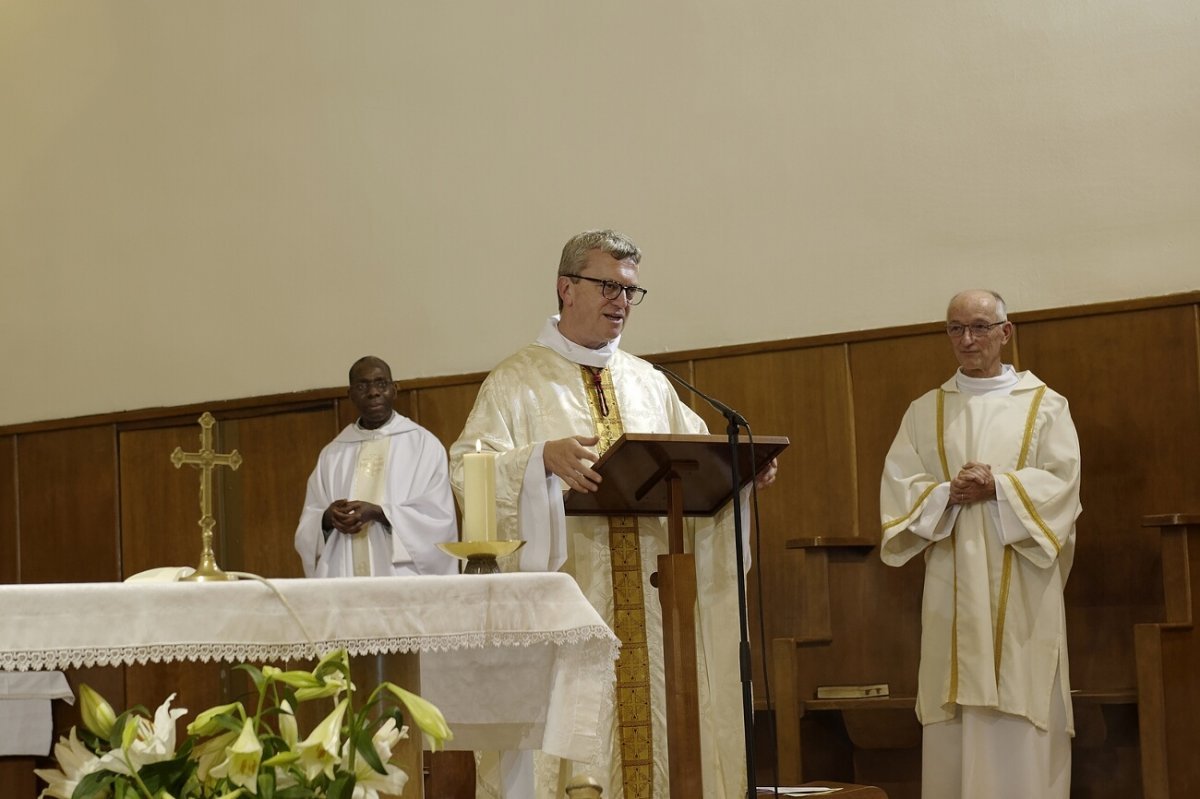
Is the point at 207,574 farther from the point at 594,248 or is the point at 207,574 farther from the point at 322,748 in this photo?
the point at 594,248

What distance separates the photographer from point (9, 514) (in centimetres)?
915

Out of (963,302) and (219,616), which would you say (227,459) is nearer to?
(219,616)

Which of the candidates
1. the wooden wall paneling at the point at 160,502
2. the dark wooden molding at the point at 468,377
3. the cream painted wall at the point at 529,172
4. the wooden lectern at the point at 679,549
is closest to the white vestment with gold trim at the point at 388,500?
the dark wooden molding at the point at 468,377

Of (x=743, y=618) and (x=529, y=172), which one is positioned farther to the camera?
(x=529, y=172)

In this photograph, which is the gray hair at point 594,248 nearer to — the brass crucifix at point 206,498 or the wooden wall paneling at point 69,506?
the brass crucifix at point 206,498

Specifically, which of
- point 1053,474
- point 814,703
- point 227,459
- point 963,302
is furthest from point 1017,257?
point 227,459

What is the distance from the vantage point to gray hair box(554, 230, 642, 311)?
4902 millimetres

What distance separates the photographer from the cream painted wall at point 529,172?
674cm

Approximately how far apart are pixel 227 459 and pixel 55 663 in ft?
4.01

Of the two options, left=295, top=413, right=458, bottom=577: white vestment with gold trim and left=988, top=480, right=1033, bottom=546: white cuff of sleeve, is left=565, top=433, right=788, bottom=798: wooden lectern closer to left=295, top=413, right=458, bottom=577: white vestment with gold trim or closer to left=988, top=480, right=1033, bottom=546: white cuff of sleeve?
left=988, top=480, right=1033, bottom=546: white cuff of sleeve

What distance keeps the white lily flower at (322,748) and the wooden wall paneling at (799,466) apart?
5.28 m

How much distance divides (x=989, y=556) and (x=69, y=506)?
5.66 meters

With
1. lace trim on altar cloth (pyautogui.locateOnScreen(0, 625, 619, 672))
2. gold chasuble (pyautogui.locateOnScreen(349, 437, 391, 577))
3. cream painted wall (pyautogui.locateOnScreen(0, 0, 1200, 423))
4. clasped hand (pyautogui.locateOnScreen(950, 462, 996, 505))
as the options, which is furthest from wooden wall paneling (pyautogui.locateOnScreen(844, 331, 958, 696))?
Result: lace trim on altar cloth (pyautogui.locateOnScreen(0, 625, 619, 672))

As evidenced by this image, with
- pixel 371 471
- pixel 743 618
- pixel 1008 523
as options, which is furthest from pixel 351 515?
pixel 743 618
